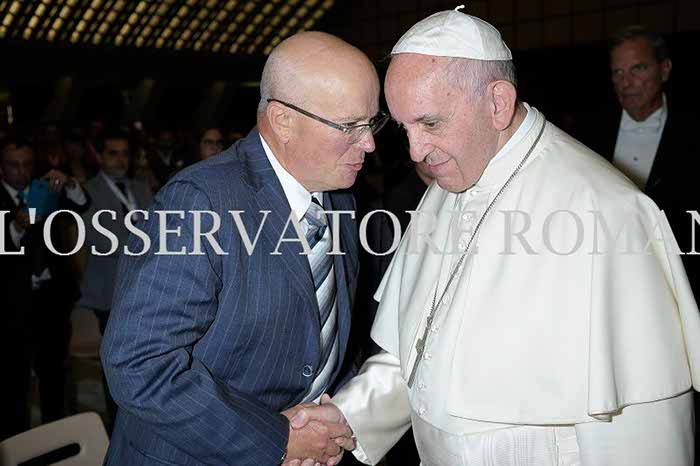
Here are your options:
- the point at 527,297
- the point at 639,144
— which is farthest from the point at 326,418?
the point at 639,144

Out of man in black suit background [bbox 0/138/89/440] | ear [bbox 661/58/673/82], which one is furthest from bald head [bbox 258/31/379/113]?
man in black suit background [bbox 0/138/89/440]

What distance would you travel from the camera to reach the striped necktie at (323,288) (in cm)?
210

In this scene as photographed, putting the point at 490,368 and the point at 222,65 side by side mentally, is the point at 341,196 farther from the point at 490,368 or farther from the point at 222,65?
the point at 222,65

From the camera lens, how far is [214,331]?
72.3 inches

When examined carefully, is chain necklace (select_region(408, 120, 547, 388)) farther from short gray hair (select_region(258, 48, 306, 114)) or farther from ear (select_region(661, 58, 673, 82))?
ear (select_region(661, 58, 673, 82))

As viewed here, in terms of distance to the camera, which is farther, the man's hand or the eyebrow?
the man's hand

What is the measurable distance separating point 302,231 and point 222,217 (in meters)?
0.29

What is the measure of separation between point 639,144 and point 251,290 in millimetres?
3079

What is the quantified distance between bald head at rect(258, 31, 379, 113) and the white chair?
50.3 inches

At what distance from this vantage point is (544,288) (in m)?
1.75

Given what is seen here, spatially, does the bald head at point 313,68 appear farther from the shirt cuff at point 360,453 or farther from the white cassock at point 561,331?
the shirt cuff at point 360,453

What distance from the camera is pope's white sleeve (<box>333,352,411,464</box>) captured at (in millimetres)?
2152

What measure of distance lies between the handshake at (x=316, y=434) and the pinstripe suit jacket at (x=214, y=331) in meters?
0.06

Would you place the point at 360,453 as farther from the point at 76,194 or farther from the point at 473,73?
the point at 76,194
